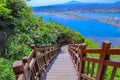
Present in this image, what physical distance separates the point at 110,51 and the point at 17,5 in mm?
8927

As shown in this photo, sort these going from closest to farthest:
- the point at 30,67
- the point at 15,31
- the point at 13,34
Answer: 1. the point at 30,67
2. the point at 13,34
3. the point at 15,31

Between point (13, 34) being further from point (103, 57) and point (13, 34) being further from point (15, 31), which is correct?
point (103, 57)

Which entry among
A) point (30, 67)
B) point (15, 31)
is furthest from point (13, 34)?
point (30, 67)

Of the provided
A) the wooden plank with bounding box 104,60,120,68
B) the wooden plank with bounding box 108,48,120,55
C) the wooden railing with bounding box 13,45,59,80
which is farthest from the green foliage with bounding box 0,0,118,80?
the wooden plank with bounding box 108,48,120,55

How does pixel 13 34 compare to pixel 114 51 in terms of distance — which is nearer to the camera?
pixel 114 51

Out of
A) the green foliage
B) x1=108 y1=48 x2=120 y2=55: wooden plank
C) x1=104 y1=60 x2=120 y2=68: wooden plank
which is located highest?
x1=108 y1=48 x2=120 y2=55: wooden plank

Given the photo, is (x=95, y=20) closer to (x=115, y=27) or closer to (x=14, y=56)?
(x=115, y=27)

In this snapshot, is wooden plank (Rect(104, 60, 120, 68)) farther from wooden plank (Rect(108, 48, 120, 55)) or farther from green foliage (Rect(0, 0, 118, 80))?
green foliage (Rect(0, 0, 118, 80))

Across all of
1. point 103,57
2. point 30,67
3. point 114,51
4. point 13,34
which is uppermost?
point 114,51

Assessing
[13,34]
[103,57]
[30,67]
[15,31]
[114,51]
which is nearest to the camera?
[114,51]

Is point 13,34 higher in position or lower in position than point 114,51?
lower

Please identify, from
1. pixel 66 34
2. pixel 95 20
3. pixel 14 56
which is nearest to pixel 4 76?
pixel 14 56

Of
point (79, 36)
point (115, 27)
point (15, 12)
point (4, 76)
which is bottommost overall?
point (115, 27)

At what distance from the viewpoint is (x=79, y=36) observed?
89.4 feet
